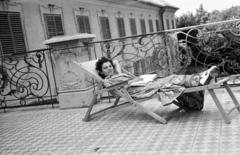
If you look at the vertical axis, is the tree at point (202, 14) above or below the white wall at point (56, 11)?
above

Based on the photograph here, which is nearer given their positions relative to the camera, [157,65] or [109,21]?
[157,65]

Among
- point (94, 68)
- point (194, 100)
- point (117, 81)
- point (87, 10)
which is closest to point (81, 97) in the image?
point (94, 68)

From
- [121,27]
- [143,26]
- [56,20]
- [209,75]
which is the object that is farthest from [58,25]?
[143,26]

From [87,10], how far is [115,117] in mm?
9415

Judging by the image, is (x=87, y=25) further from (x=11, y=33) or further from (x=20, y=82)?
(x=20, y=82)

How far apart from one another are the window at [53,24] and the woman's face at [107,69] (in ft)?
20.3

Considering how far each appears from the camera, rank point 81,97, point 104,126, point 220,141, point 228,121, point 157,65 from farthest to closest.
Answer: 1. point 157,65
2. point 81,97
3. point 104,126
4. point 228,121
5. point 220,141

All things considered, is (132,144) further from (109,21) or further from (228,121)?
(109,21)

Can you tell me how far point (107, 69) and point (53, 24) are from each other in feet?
22.0

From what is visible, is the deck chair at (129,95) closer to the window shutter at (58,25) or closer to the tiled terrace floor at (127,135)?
the tiled terrace floor at (127,135)

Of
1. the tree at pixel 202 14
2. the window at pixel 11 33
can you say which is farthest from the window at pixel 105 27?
the tree at pixel 202 14

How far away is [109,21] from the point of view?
16.4 meters

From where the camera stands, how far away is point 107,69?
5.50 meters

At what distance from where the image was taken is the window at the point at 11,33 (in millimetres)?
9630
